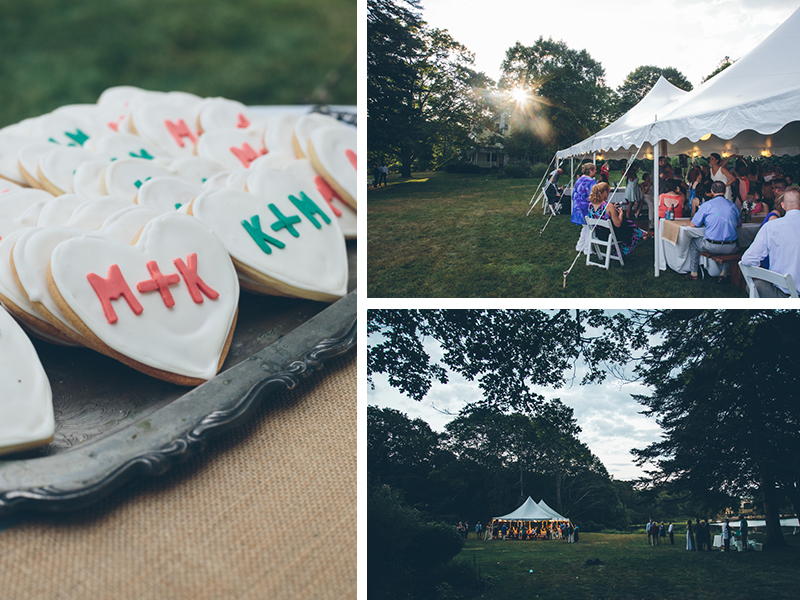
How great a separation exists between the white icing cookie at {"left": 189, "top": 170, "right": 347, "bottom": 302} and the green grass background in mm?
4981

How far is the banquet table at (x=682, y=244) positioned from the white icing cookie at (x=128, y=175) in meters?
4.70

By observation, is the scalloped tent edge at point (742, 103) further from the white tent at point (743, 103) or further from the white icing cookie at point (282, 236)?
the white icing cookie at point (282, 236)

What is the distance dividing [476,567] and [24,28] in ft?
34.5

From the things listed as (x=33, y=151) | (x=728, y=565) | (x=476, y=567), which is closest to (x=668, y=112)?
(x=728, y=565)

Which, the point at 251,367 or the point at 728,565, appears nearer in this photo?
the point at 251,367

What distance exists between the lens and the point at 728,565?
3.80 m

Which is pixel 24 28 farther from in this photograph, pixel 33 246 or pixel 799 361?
pixel 799 361

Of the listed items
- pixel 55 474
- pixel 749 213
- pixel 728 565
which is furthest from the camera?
pixel 749 213

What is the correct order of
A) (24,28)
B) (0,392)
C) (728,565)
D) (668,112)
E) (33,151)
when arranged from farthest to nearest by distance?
(24,28) < (668,112) < (728,565) < (33,151) < (0,392)

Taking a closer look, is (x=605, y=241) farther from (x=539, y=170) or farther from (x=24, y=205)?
(x=24, y=205)

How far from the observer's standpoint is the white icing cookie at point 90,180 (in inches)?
121

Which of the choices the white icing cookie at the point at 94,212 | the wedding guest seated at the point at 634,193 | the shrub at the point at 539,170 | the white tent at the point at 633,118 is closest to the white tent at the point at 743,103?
the white tent at the point at 633,118

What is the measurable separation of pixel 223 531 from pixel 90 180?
7.38ft

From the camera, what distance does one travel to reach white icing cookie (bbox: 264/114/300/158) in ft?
12.0
